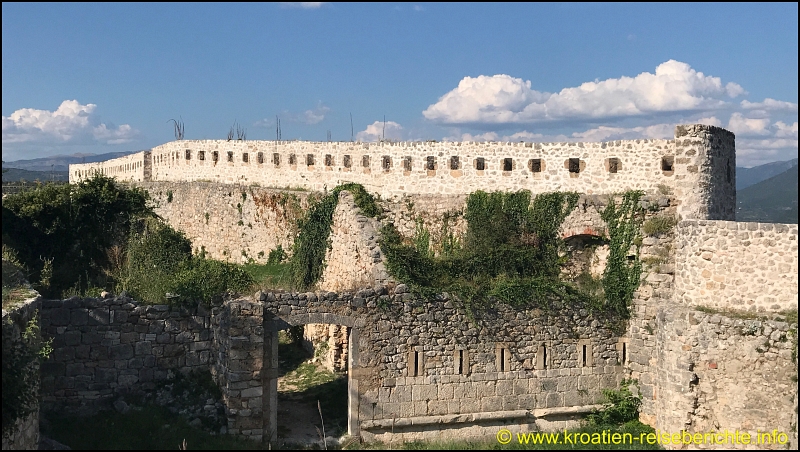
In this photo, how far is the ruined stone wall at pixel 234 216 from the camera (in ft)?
81.2

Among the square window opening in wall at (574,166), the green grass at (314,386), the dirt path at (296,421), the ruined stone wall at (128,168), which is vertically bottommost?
the dirt path at (296,421)

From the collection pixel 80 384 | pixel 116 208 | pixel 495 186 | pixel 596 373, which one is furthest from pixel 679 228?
pixel 116 208

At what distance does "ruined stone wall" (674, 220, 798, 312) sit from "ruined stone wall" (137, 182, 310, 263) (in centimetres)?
1234

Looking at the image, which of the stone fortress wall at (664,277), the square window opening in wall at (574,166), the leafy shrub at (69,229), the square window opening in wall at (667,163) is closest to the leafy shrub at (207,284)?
the stone fortress wall at (664,277)

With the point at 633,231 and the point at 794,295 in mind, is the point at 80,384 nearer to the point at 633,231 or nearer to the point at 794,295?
the point at 633,231

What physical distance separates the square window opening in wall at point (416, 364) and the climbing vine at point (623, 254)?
15.5ft

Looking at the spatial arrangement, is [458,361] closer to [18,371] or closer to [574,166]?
[574,166]

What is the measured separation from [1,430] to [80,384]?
14.4 feet

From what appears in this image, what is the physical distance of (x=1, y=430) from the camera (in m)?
10.7

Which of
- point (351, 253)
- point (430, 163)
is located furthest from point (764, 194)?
point (351, 253)

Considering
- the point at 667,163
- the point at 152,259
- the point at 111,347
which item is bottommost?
the point at 111,347

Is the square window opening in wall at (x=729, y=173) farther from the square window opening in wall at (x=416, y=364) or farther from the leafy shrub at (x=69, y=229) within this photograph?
the leafy shrub at (x=69, y=229)

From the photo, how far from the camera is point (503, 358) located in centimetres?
1667

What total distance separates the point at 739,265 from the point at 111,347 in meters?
12.9
